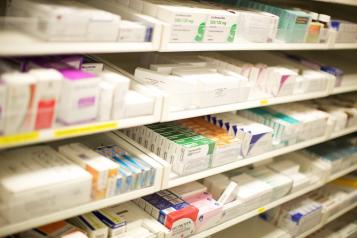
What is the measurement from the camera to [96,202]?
4.98 ft

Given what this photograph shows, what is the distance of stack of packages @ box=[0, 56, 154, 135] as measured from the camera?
1219 millimetres

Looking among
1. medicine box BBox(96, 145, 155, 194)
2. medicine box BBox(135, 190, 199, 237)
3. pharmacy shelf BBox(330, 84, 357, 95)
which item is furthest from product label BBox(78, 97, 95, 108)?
pharmacy shelf BBox(330, 84, 357, 95)

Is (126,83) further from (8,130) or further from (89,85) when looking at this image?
(8,130)

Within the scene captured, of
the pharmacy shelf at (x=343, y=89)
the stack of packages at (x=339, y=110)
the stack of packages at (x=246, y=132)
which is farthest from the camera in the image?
the stack of packages at (x=339, y=110)

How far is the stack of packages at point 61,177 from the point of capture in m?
1.30

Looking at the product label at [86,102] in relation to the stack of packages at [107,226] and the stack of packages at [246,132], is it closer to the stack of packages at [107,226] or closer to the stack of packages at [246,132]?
the stack of packages at [107,226]

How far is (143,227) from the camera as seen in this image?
72.0 inches

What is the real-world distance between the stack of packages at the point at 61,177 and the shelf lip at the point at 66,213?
0.02m

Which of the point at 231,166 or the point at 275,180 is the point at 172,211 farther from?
the point at 275,180

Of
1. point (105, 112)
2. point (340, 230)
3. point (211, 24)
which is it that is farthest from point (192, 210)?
point (340, 230)

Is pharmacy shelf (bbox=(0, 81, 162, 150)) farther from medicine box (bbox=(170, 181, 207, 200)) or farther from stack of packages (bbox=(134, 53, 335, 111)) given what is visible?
medicine box (bbox=(170, 181, 207, 200))

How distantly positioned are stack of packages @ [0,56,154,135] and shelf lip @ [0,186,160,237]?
0.30 m

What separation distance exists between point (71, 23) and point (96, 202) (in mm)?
639

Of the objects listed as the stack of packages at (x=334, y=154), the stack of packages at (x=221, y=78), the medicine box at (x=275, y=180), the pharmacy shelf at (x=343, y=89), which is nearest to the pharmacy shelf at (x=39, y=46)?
the stack of packages at (x=221, y=78)
